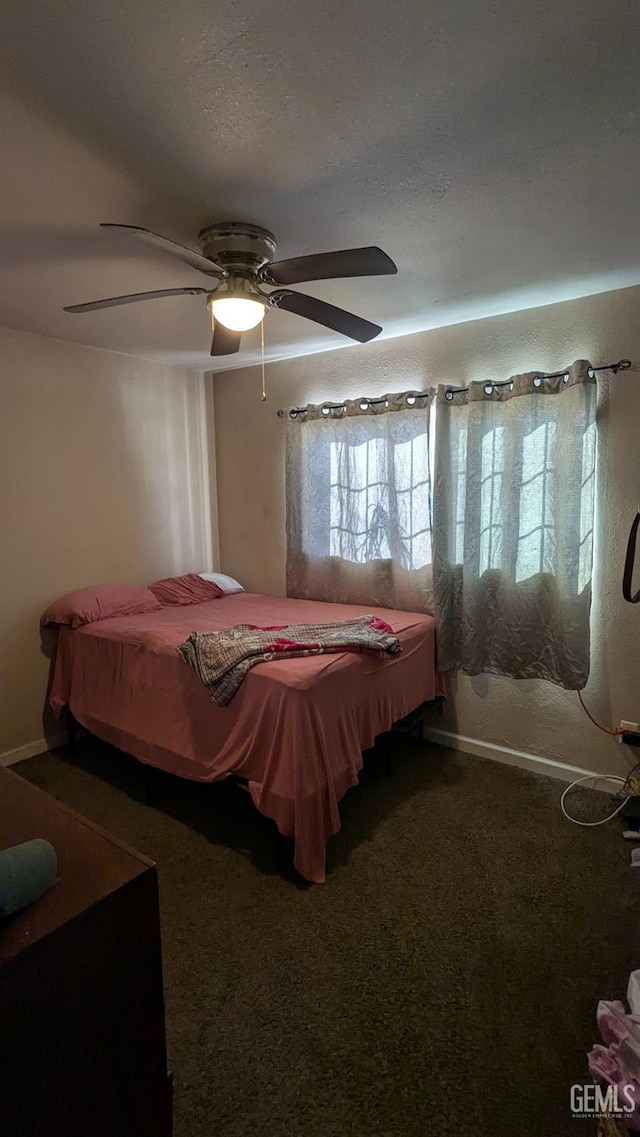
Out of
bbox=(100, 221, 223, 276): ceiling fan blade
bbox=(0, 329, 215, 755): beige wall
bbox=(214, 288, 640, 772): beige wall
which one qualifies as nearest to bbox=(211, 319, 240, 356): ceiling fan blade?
bbox=(100, 221, 223, 276): ceiling fan blade

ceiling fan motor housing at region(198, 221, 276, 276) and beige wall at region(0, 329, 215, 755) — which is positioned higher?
ceiling fan motor housing at region(198, 221, 276, 276)

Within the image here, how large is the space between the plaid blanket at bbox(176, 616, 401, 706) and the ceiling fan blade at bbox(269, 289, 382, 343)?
1285 millimetres

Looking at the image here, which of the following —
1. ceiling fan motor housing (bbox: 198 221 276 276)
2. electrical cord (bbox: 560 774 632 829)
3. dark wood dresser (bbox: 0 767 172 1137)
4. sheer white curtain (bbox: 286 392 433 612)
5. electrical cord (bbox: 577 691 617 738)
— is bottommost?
electrical cord (bbox: 560 774 632 829)

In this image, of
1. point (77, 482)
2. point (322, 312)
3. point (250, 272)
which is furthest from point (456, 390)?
point (77, 482)

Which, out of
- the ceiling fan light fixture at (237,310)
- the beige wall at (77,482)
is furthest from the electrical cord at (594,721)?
the beige wall at (77,482)

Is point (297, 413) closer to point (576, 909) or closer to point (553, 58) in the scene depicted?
point (553, 58)

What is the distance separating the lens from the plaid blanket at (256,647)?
218 centimetres

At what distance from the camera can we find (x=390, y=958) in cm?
174

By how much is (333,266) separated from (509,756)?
2.59m

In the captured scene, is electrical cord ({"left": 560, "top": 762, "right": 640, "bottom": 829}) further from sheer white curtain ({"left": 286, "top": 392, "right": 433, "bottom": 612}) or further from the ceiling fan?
the ceiling fan

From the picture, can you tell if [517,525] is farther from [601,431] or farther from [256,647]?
[256,647]

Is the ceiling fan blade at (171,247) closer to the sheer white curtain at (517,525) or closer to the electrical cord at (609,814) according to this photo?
the sheer white curtain at (517,525)

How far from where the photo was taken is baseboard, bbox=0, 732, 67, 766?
3045 millimetres

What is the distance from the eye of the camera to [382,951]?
1771 mm
